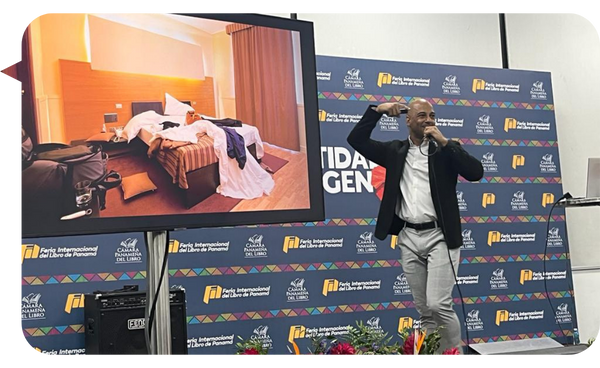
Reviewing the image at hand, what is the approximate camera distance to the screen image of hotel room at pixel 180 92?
257 cm

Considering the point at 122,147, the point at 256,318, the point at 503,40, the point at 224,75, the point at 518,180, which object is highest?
the point at 503,40

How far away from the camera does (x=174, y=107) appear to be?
2.76 m

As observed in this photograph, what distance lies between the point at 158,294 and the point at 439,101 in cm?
422

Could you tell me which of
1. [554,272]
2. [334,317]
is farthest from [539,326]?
[334,317]

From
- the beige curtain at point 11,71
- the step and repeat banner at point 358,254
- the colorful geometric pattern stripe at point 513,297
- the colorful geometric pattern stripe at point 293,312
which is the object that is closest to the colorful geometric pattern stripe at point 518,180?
the step and repeat banner at point 358,254

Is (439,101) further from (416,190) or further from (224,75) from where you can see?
(224,75)

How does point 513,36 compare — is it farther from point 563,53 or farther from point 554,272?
point 554,272

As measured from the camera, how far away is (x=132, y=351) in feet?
12.0

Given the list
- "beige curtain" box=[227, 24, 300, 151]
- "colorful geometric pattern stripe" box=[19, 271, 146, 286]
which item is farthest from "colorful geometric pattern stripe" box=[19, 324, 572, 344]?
"beige curtain" box=[227, 24, 300, 151]

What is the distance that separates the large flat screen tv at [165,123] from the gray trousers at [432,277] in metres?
1.46

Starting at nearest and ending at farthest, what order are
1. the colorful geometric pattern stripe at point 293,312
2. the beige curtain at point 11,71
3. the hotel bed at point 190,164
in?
the beige curtain at point 11,71, the hotel bed at point 190,164, the colorful geometric pattern stripe at point 293,312

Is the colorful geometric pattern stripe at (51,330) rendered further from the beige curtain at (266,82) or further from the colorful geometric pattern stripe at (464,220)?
the beige curtain at (266,82)

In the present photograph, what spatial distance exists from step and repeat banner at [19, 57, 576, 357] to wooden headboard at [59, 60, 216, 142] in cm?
249

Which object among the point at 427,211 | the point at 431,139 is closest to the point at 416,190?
the point at 427,211
